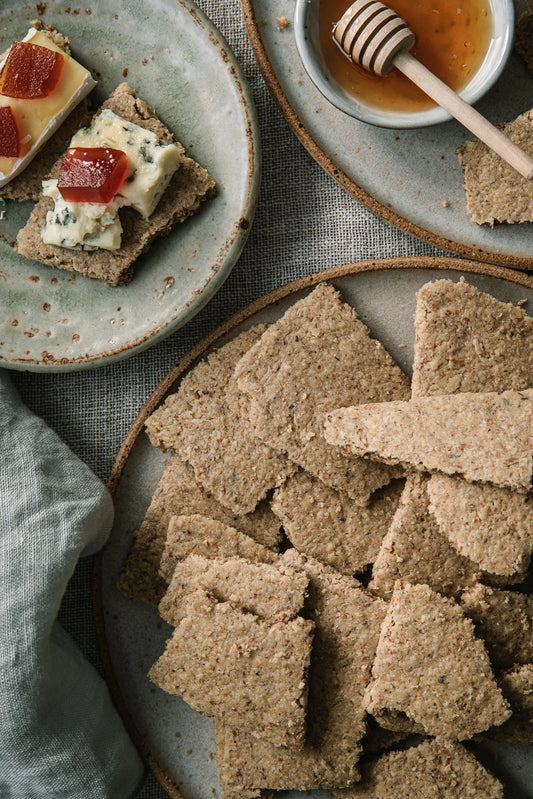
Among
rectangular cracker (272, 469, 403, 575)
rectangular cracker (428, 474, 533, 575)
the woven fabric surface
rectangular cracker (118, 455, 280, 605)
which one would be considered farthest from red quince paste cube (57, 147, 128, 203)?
rectangular cracker (428, 474, 533, 575)

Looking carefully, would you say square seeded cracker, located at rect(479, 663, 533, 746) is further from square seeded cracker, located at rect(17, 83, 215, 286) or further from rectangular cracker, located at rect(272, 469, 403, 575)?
square seeded cracker, located at rect(17, 83, 215, 286)

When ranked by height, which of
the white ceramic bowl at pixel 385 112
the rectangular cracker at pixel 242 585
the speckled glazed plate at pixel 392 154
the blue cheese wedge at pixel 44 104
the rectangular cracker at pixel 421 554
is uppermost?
the white ceramic bowl at pixel 385 112

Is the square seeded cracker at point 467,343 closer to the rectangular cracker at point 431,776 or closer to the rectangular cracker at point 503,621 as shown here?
the rectangular cracker at point 503,621

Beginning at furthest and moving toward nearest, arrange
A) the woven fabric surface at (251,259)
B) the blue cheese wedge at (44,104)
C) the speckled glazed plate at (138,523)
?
the woven fabric surface at (251,259)
the speckled glazed plate at (138,523)
the blue cheese wedge at (44,104)

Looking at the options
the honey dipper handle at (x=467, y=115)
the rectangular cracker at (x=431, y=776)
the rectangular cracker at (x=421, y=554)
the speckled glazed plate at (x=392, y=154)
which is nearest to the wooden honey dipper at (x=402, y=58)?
the honey dipper handle at (x=467, y=115)

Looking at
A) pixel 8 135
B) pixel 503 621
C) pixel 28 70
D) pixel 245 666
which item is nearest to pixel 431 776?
pixel 503 621

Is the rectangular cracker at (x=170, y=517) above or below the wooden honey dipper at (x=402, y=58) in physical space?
below

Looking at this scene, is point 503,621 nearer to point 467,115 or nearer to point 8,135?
point 467,115
